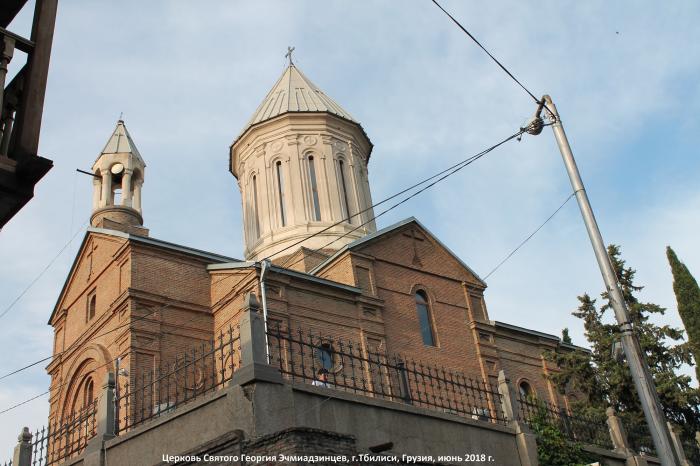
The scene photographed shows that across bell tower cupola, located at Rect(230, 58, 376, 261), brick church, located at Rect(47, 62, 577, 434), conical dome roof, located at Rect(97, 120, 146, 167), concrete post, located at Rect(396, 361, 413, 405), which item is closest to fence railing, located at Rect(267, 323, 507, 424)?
concrete post, located at Rect(396, 361, 413, 405)

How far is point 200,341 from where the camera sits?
18484 mm

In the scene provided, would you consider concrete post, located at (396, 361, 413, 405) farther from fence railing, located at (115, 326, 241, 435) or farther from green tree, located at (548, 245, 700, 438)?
green tree, located at (548, 245, 700, 438)

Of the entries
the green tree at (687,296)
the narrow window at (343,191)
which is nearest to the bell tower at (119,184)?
the narrow window at (343,191)

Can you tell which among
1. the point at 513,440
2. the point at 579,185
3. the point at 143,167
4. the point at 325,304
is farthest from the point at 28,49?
the point at 143,167

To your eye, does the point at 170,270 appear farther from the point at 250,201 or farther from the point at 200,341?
the point at 250,201

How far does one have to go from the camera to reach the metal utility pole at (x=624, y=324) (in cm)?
841

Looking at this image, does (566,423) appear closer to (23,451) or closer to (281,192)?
(23,451)

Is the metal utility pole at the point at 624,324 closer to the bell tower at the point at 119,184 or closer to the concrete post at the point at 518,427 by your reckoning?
the concrete post at the point at 518,427

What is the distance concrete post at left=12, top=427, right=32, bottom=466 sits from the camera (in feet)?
40.3

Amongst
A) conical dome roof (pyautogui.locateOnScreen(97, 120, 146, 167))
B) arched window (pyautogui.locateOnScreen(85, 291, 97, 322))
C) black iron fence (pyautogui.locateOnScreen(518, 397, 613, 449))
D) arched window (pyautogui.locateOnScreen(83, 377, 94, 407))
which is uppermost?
conical dome roof (pyautogui.locateOnScreen(97, 120, 146, 167))

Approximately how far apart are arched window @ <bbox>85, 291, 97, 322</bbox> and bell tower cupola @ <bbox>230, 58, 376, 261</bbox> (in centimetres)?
554

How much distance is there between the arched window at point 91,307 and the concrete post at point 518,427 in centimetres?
1214

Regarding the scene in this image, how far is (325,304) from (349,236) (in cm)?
547

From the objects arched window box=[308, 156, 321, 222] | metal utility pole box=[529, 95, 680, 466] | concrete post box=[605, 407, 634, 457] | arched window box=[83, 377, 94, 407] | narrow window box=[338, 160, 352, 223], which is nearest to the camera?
metal utility pole box=[529, 95, 680, 466]
